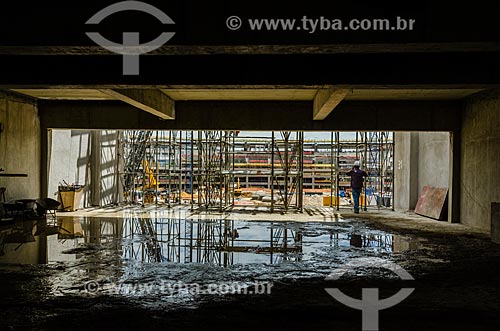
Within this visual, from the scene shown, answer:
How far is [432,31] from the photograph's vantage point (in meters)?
5.61

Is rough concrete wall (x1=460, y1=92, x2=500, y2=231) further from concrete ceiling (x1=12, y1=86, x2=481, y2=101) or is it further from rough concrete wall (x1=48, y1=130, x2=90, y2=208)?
rough concrete wall (x1=48, y1=130, x2=90, y2=208)

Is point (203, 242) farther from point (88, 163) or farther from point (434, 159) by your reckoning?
point (88, 163)

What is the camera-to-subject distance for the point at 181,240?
10.7 m

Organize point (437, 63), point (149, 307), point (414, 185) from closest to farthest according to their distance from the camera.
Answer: point (149, 307) → point (437, 63) → point (414, 185)

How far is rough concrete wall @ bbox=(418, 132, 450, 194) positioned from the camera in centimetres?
1777

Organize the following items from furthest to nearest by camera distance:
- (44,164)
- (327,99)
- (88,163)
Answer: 1. (88,163)
2. (44,164)
3. (327,99)

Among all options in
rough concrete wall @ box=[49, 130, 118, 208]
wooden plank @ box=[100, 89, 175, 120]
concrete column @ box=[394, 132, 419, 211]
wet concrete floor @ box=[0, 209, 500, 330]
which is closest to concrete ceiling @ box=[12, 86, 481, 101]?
wooden plank @ box=[100, 89, 175, 120]

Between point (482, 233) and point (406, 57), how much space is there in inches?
278

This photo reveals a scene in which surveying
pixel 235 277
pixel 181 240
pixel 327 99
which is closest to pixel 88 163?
pixel 181 240

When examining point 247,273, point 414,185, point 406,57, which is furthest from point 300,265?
point 414,185

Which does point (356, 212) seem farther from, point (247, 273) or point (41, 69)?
point (41, 69)

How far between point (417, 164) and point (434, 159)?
5.58 ft

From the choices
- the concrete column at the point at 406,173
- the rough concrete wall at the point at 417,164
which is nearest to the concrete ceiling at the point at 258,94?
the rough concrete wall at the point at 417,164

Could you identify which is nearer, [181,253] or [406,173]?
[181,253]
